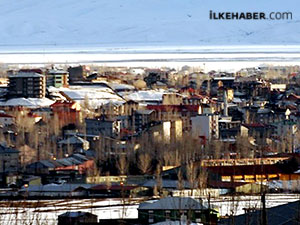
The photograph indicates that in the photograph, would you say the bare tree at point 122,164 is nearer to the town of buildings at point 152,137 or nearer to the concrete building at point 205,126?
the town of buildings at point 152,137

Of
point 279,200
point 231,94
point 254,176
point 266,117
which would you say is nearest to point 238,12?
point 231,94

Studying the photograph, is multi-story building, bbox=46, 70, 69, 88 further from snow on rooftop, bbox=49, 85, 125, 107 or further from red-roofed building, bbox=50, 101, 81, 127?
red-roofed building, bbox=50, 101, 81, 127

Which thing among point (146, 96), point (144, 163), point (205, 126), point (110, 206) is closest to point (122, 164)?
point (144, 163)

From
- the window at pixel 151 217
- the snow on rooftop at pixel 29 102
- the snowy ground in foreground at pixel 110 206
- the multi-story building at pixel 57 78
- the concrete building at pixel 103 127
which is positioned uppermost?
the window at pixel 151 217

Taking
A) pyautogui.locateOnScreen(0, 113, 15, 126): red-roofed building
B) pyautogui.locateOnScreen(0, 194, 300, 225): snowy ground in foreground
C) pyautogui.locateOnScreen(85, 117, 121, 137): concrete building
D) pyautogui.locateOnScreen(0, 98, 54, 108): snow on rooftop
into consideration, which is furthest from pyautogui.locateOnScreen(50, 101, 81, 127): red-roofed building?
pyautogui.locateOnScreen(0, 194, 300, 225): snowy ground in foreground

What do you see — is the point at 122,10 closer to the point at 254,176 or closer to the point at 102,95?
the point at 102,95

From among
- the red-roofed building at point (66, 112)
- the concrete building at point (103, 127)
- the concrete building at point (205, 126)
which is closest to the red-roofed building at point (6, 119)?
the red-roofed building at point (66, 112)
